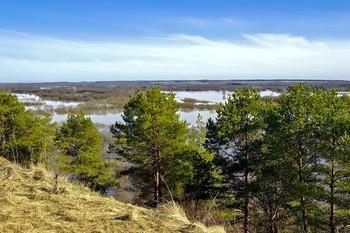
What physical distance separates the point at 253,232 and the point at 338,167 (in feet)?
20.4

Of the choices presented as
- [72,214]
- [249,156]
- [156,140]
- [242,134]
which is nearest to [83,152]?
[156,140]

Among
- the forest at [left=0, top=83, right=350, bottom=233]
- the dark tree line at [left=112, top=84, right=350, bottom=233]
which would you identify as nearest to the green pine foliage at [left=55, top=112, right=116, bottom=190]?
the forest at [left=0, top=83, right=350, bottom=233]

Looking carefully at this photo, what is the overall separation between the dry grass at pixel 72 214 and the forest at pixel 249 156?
3859 mm

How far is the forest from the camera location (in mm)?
13367

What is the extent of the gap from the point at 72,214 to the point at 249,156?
12328 millimetres

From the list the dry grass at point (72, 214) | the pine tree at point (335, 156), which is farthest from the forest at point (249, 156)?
the dry grass at point (72, 214)

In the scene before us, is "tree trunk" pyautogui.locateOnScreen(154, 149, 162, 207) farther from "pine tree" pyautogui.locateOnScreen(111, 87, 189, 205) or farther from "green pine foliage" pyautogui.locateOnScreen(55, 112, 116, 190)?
"green pine foliage" pyautogui.locateOnScreen(55, 112, 116, 190)

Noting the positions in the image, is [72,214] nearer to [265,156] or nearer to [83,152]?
[265,156]

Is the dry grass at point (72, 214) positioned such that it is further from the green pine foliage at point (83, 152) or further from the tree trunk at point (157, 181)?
the green pine foliage at point (83, 152)

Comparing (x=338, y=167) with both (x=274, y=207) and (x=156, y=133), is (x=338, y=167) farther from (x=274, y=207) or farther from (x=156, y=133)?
(x=156, y=133)

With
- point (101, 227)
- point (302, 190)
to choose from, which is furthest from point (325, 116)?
point (101, 227)

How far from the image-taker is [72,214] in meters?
4.84

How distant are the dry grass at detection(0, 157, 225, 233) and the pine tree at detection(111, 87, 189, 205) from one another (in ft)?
40.5

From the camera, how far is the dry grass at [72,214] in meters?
4.45
